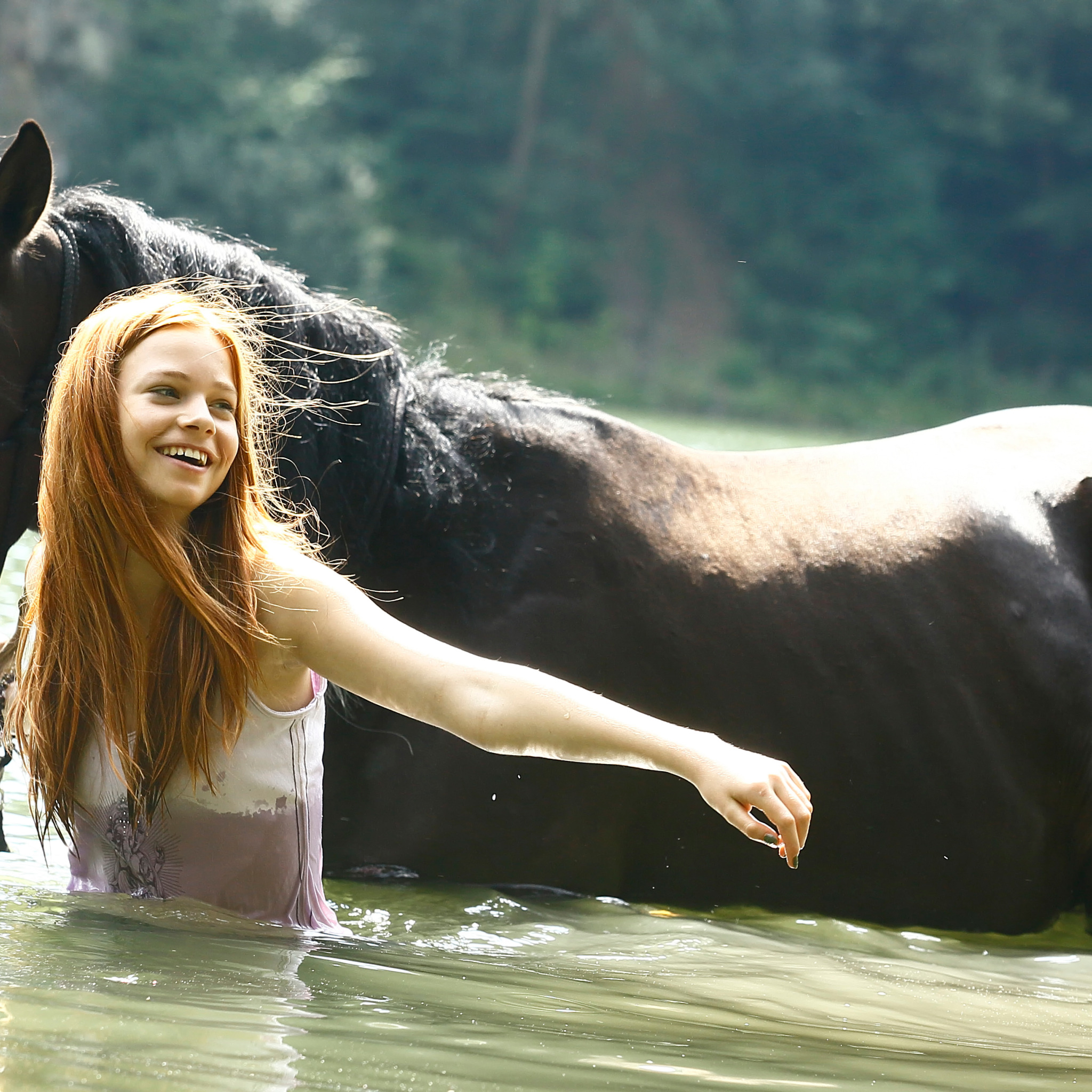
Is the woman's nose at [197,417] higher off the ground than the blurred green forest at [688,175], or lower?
lower

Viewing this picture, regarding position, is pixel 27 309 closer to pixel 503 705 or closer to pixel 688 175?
pixel 503 705

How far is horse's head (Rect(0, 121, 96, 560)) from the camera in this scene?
9.90ft

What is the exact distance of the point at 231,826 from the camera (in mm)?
2527

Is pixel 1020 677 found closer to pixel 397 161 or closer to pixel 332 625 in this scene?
pixel 332 625

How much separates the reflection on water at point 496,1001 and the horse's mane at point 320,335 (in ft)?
3.12

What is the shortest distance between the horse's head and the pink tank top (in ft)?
2.56

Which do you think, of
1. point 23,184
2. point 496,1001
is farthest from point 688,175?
point 496,1001

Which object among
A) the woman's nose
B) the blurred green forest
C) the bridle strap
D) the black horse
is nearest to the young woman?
the woman's nose

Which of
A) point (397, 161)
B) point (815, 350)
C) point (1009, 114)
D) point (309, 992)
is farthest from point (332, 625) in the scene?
point (1009, 114)

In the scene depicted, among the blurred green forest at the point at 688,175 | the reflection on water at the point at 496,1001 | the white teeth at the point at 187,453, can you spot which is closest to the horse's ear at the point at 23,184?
the white teeth at the point at 187,453

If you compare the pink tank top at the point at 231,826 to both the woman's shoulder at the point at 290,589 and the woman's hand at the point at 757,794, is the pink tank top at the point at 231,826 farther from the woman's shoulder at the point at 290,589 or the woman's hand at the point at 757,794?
the woman's hand at the point at 757,794

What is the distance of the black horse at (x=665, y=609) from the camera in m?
3.32

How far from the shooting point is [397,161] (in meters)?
37.0

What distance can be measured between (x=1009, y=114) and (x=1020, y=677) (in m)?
38.6
